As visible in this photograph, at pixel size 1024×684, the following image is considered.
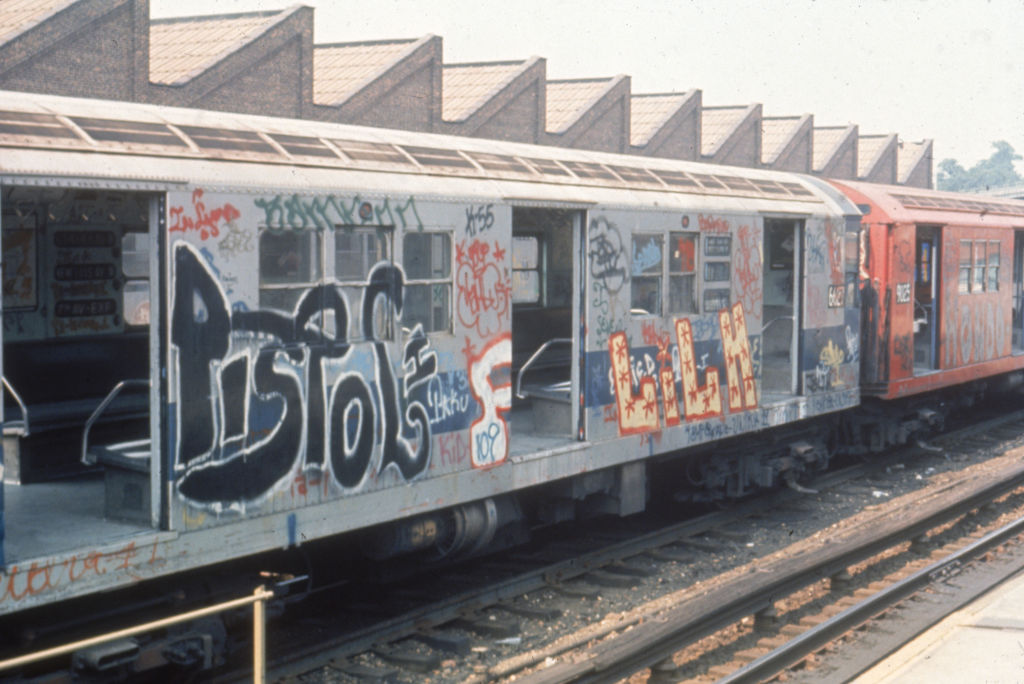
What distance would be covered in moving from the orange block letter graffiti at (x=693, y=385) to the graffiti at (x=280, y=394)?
346cm

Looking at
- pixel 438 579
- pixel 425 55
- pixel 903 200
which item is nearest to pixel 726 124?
pixel 425 55

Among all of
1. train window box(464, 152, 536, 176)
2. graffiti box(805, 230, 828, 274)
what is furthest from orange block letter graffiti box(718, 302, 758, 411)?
train window box(464, 152, 536, 176)

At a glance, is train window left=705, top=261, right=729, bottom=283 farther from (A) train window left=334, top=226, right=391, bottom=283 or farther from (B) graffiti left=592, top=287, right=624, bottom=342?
(A) train window left=334, top=226, right=391, bottom=283

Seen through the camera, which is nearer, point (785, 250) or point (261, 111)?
point (785, 250)

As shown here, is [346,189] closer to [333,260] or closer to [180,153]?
[333,260]

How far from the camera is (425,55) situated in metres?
35.3

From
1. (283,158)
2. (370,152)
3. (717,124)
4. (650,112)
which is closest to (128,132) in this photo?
(283,158)

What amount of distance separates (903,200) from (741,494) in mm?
5123

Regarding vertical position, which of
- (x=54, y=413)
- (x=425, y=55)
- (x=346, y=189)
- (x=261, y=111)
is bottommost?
(x=54, y=413)

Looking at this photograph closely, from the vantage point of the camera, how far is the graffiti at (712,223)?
11.1 meters

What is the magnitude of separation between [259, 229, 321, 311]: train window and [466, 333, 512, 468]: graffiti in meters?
1.67

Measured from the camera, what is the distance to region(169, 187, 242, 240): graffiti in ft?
21.0

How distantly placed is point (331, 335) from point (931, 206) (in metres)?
11.1

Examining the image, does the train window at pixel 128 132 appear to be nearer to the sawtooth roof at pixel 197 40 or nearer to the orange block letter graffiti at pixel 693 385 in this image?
the orange block letter graffiti at pixel 693 385
